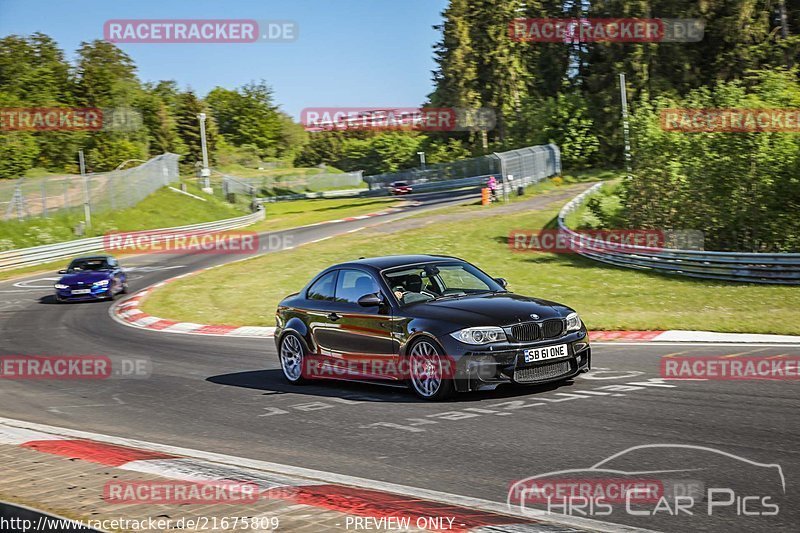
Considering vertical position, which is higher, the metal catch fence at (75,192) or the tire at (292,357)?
the metal catch fence at (75,192)

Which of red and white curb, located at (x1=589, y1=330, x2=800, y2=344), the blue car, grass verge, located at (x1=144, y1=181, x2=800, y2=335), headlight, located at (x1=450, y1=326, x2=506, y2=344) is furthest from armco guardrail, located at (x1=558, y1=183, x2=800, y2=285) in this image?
the blue car

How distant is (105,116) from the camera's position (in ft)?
291

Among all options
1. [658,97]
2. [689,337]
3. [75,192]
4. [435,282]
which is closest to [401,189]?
[75,192]

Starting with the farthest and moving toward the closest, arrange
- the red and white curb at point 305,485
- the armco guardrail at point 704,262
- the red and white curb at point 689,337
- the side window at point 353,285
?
the armco guardrail at point 704,262, the red and white curb at point 689,337, the side window at point 353,285, the red and white curb at point 305,485

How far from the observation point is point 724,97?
94.1ft

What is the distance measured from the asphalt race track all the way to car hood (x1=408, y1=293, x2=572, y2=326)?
83cm

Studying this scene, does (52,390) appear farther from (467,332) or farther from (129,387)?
(467,332)

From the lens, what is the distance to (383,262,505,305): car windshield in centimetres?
1043

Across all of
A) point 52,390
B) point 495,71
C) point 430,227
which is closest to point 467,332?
point 52,390

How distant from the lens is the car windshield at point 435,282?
34.2 feet

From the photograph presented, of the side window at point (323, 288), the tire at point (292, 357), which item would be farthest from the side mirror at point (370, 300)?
the tire at point (292, 357)

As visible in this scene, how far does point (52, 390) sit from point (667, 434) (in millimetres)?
8731

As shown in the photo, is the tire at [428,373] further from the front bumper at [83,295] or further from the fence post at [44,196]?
the fence post at [44,196]

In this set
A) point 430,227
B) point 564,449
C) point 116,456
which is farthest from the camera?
point 430,227
